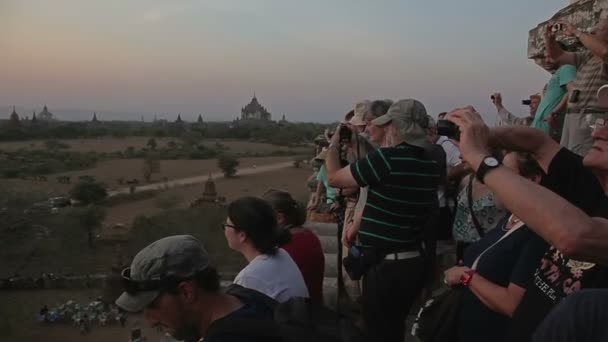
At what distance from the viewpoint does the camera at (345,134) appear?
11.5ft

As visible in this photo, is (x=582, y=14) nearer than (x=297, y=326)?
No

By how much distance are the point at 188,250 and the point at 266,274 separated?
0.69 meters

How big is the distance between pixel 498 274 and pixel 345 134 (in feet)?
4.98

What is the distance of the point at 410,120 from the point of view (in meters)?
2.98

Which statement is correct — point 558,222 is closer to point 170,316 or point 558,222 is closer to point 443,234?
point 170,316

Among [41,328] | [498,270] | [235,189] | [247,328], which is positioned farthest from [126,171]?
[247,328]

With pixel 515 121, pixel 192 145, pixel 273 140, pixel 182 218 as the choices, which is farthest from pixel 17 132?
pixel 515 121

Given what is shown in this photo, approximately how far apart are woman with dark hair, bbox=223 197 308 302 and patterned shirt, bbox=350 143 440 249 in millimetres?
490

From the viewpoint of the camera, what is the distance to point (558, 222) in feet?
5.08

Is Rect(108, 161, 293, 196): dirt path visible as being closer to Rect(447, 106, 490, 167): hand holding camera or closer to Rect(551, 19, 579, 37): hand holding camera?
Rect(551, 19, 579, 37): hand holding camera

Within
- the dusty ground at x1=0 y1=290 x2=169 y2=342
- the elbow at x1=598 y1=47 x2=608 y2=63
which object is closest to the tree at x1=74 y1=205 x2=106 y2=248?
the dusty ground at x1=0 y1=290 x2=169 y2=342

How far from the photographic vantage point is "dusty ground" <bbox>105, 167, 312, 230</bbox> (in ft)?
109

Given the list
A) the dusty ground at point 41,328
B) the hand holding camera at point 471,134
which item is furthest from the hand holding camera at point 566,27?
the dusty ground at point 41,328

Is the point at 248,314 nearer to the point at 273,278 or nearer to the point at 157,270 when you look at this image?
the point at 157,270
